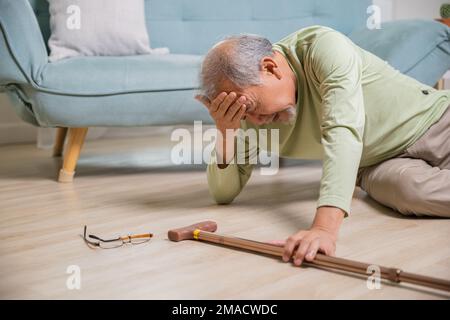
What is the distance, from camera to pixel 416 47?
225 centimetres

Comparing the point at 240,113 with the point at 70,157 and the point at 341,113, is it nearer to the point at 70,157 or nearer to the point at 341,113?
the point at 341,113

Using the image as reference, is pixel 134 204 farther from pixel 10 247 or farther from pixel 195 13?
pixel 195 13

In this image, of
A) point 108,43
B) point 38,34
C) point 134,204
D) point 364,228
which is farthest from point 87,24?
point 364,228

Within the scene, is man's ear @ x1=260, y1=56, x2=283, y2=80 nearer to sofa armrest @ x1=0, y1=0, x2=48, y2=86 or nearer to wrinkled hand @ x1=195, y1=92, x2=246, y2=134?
wrinkled hand @ x1=195, y1=92, x2=246, y2=134

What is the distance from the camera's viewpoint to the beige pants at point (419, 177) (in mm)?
1543

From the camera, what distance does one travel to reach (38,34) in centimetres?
219

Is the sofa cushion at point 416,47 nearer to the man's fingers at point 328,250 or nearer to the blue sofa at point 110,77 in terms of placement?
the blue sofa at point 110,77

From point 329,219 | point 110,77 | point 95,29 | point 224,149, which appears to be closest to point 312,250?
point 329,219

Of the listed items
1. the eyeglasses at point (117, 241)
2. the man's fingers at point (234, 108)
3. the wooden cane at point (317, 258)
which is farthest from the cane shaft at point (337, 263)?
the man's fingers at point (234, 108)

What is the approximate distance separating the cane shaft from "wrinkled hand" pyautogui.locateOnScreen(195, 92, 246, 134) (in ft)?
0.90

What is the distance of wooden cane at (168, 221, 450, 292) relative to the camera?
1.03m

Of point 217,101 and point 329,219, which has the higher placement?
point 217,101

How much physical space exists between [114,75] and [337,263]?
1.28 metres

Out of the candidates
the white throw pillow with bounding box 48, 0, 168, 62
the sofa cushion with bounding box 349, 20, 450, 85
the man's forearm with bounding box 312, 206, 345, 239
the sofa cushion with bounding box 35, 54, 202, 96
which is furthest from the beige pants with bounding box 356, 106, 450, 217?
the white throw pillow with bounding box 48, 0, 168, 62
